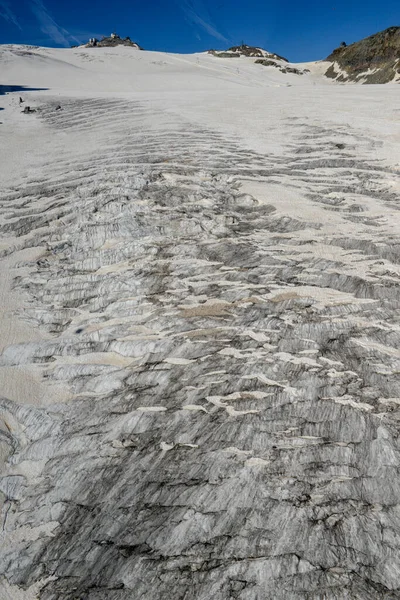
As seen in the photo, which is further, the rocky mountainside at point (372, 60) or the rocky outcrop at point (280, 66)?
the rocky outcrop at point (280, 66)

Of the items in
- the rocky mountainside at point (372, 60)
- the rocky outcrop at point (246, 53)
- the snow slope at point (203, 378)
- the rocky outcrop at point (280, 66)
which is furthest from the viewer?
the rocky outcrop at point (246, 53)

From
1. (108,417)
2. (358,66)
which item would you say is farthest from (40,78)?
(108,417)

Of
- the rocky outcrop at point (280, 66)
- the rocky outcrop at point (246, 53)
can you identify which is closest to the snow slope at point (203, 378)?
the rocky outcrop at point (280, 66)

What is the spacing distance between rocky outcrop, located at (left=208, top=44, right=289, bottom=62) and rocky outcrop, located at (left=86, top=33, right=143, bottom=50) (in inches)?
752

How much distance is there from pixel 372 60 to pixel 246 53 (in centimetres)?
3675

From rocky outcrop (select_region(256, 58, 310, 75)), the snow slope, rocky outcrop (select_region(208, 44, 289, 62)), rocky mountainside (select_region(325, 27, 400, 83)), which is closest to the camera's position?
the snow slope

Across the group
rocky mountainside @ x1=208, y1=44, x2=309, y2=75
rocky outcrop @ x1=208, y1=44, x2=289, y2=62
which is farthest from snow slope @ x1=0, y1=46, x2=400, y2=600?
rocky outcrop @ x1=208, y1=44, x2=289, y2=62

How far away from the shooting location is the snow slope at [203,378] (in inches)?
234

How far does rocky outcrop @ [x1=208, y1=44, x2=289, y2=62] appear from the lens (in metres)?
93.9

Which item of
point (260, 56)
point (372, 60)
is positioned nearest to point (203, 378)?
point (372, 60)

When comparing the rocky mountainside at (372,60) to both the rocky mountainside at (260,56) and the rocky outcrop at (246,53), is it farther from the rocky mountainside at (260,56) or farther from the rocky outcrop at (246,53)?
the rocky outcrop at (246,53)

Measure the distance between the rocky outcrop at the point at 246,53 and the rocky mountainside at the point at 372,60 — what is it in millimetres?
21803

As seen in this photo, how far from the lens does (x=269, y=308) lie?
10.4 meters

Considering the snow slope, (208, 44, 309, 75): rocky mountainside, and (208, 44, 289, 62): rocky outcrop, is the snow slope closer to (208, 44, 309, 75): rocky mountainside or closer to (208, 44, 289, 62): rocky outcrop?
(208, 44, 309, 75): rocky mountainside
